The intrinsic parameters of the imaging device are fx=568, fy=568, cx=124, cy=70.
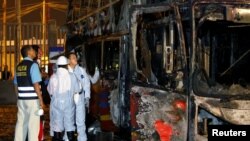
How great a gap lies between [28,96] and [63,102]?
693mm

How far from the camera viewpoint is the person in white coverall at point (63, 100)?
33.1 feet

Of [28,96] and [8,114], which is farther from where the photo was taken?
[8,114]

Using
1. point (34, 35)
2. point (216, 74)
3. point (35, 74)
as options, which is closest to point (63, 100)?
point (35, 74)

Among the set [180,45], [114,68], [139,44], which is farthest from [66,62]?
[180,45]

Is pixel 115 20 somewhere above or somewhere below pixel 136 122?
above

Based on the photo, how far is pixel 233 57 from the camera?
786cm

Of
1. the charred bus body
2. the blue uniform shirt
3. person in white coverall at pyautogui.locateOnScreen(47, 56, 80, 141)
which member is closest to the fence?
person in white coverall at pyautogui.locateOnScreen(47, 56, 80, 141)

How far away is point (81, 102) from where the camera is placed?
10.4 meters

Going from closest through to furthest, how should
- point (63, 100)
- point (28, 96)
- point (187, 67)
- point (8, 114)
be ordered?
1. point (187, 67)
2. point (28, 96)
3. point (63, 100)
4. point (8, 114)

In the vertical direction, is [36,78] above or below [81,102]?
above

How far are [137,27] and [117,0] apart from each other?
289 centimetres

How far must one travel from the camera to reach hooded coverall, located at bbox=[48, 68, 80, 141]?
397 inches

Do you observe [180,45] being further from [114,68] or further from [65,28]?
[65,28]

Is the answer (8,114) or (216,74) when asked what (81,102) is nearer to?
(216,74)
